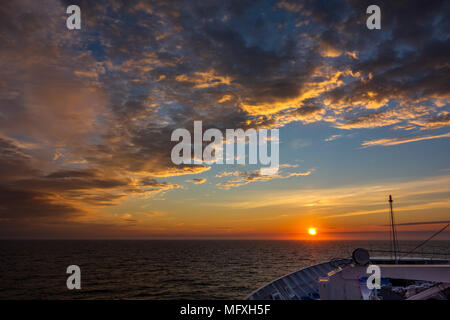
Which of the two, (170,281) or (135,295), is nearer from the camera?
(135,295)

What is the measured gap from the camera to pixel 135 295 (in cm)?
5225

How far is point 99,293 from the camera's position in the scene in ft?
181
